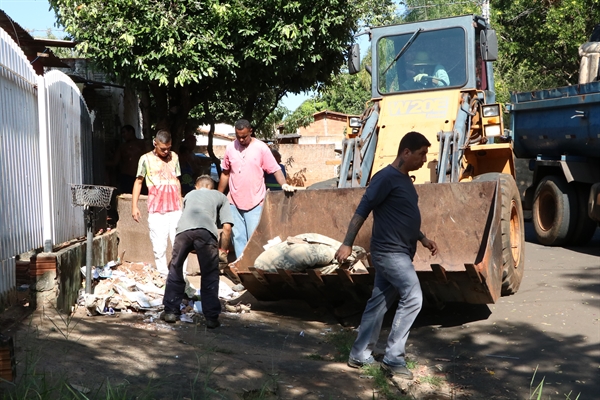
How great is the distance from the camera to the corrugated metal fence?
5.96 m

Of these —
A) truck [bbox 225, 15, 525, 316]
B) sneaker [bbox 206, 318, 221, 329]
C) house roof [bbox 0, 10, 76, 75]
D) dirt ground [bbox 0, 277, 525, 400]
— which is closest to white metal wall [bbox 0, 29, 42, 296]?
dirt ground [bbox 0, 277, 525, 400]

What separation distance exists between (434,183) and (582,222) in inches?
186

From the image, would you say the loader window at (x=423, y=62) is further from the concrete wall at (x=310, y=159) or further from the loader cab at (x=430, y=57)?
the concrete wall at (x=310, y=159)

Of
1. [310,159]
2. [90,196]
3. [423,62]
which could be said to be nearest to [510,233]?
[423,62]

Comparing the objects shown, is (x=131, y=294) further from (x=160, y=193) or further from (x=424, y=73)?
(x=424, y=73)

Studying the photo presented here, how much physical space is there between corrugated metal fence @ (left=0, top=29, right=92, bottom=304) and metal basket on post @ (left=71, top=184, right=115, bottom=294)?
0.83 ft

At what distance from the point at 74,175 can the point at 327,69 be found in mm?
5969

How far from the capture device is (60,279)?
6512 mm

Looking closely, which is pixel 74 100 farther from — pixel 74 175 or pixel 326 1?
pixel 326 1

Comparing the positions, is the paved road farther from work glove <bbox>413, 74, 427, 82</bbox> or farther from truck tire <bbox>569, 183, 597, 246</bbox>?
work glove <bbox>413, 74, 427, 82</bbox>

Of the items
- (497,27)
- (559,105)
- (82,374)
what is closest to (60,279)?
(82,374)

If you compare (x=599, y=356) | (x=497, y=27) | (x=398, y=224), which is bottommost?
(x=599, y=356)

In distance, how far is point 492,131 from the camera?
8.23 m

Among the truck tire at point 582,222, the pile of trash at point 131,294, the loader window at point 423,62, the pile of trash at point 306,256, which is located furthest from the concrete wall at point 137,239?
the truck tire at point 582,222
